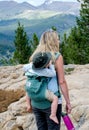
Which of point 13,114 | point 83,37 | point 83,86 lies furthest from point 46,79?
point 83,37

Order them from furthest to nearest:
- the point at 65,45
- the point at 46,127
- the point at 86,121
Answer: the point at 65,45, the point at 86,121, the point at 46,127

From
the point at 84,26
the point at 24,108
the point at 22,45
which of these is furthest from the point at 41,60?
the point at 22,45

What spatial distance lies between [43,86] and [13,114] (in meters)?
4.63

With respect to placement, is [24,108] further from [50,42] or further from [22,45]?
[22,45]

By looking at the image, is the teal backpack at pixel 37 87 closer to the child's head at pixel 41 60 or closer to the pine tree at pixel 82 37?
the child's head at pixel 41 60

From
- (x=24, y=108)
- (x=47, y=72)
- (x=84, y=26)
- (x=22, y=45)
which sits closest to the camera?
(x=47, y=72)

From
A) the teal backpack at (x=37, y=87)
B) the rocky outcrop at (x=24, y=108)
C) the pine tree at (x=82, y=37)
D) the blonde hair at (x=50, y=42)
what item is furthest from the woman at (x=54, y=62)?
the pine tree at (x=82, y=37)

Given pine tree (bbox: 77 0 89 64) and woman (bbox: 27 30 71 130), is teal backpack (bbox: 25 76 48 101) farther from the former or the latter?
pine tree (bbox: 77 0 89 64)

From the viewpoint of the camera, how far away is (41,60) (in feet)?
21.8

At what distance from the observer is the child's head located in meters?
6.64

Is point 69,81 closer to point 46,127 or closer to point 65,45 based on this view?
point 46,127

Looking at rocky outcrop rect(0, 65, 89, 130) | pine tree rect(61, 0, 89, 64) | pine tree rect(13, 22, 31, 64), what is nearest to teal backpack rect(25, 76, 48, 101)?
rocky outcrop rect(0, 65, 89, 130)

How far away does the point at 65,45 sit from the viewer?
73938 mm

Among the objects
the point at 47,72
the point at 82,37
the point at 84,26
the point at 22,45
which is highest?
Answer: the point at 47,72
